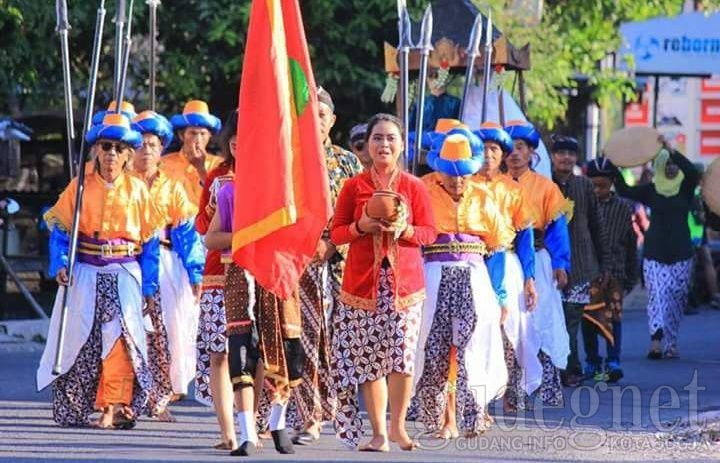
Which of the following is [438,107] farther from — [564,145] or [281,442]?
[281,442]

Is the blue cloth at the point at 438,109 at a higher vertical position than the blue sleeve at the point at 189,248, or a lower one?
higher

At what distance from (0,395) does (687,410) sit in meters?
4.51

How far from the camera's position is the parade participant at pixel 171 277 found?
11.7m

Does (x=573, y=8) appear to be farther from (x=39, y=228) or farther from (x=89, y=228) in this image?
(x=89, y=228)

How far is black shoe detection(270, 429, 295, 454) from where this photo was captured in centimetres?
987

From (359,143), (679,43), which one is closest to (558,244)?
(359,143)

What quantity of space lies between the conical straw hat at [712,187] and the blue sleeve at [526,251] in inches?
101

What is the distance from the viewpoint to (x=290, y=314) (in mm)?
9922

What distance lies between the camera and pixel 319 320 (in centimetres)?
1034

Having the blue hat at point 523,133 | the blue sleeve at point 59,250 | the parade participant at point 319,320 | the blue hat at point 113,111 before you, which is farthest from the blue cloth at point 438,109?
the blue sleeve at point 59,250

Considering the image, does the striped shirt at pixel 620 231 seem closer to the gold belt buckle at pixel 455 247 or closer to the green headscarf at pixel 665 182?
the green headscarf at pixel 665 182

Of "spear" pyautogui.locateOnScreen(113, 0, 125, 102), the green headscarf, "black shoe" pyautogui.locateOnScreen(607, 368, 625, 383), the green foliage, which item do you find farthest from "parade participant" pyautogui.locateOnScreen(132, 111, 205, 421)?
the green headscarf

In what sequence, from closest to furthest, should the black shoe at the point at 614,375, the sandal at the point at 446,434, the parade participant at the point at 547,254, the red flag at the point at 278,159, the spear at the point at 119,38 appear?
the red flag at the point at 278,159 → the sandal at the point at 446,434 → the spear at the point at 119,38 → the parade participant at the point at 547,254 → the black shoe at the point at 614,375

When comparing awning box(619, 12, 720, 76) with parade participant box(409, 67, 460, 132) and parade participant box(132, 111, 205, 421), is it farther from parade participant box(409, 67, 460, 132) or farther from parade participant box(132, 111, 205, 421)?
parade participant box(132, 111, 205, 421)
